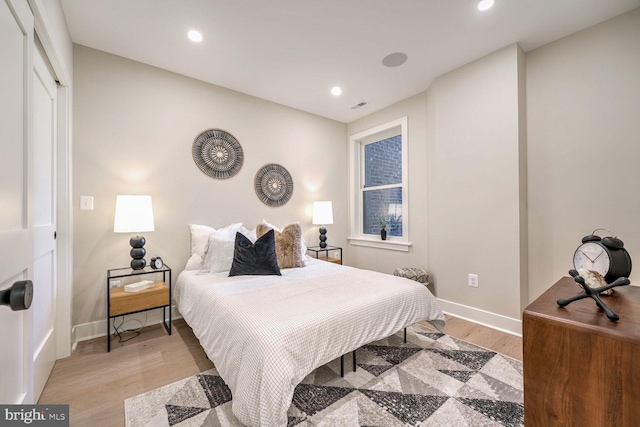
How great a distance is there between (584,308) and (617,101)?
2.13 meters

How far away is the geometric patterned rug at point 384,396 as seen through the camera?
4.73 ft

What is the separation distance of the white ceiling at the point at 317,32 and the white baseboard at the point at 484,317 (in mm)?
2573

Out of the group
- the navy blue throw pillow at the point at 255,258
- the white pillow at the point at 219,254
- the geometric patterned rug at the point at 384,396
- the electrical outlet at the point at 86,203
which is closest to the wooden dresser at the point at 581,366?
the geometric patterned rug at the point at 384,396

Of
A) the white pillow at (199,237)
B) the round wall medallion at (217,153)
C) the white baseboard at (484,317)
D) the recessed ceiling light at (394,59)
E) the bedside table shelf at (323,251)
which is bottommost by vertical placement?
the white baseboard at (484,317)

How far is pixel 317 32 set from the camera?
7.47 ft

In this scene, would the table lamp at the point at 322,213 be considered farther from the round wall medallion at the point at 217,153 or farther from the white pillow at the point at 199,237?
the white pillow at the point at 199,237

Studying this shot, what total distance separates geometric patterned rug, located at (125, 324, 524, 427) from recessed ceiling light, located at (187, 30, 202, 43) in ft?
8.98

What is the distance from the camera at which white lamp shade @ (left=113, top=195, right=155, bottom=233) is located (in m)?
2.29

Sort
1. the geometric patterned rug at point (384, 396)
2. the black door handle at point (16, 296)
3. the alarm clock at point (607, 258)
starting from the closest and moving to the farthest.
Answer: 1. the black door handle at point (16, 296)
2. the alarm clock at point (607, 258)
3. the geometric patterned rug at point (384, 396)

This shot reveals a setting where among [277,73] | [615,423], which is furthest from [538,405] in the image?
[277,73]

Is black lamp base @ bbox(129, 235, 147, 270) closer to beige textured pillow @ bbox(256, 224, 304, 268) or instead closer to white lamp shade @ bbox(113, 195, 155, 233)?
white lamp shade @ bbox(113, 195, 155, 233)

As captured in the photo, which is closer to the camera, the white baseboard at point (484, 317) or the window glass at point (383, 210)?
the white baseboard at point (484, 317)

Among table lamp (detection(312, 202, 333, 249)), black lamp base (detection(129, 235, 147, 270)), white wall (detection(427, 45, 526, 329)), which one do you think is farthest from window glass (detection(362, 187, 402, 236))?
black lamp base (detection(129, 235, 147, 270))

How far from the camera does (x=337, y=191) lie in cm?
433
